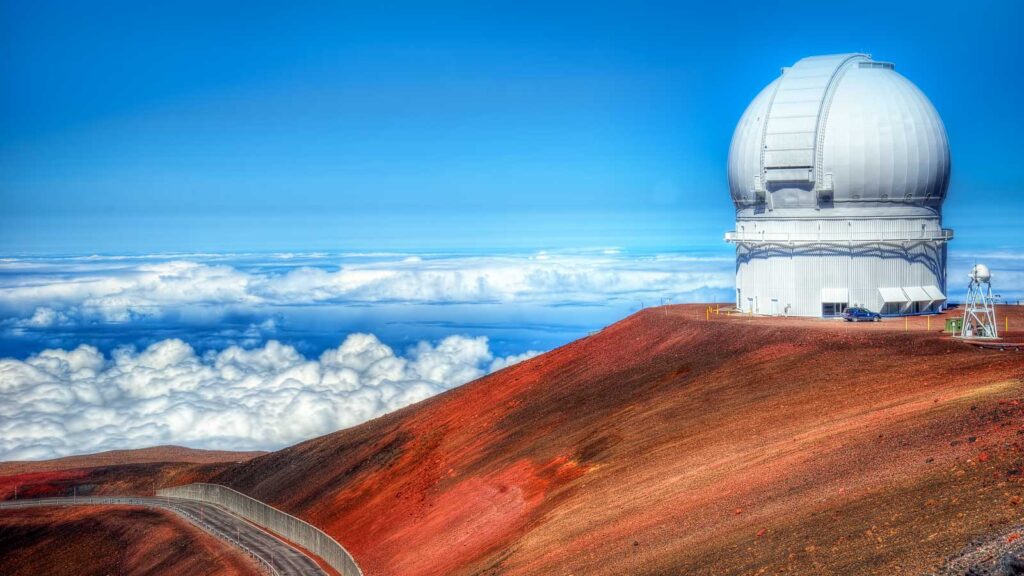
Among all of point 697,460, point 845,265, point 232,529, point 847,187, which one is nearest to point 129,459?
point 232,529

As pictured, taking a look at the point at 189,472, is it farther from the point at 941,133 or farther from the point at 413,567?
the point at 941,133

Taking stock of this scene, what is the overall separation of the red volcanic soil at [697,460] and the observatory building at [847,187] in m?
3.48

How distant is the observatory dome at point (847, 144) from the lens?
46.2m

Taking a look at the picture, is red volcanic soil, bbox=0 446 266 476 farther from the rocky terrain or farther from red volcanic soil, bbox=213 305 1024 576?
red volcanic soil, bbox=213 305 1024 576

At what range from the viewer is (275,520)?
160 feet

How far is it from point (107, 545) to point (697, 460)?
3837cm

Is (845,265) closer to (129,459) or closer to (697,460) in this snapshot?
(697,460)

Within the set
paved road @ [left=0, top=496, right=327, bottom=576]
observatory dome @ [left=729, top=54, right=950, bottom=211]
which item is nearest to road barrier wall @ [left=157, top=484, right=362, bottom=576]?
paved road @ [left=0, top=496, right=327, bottom=576]

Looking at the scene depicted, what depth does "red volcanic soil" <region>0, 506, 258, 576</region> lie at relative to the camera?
46281 millimetres

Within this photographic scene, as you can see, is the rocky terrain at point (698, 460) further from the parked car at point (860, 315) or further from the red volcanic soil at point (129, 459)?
the red volcanic soil at point (129, 459)

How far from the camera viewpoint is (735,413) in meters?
34.8

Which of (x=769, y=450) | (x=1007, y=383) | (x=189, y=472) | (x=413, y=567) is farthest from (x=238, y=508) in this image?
(x=1007, y=383)

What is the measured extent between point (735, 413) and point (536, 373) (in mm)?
18223

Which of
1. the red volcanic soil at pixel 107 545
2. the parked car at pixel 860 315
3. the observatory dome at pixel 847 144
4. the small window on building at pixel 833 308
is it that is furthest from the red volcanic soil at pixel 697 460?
the observatory dome at pixel 847 144
